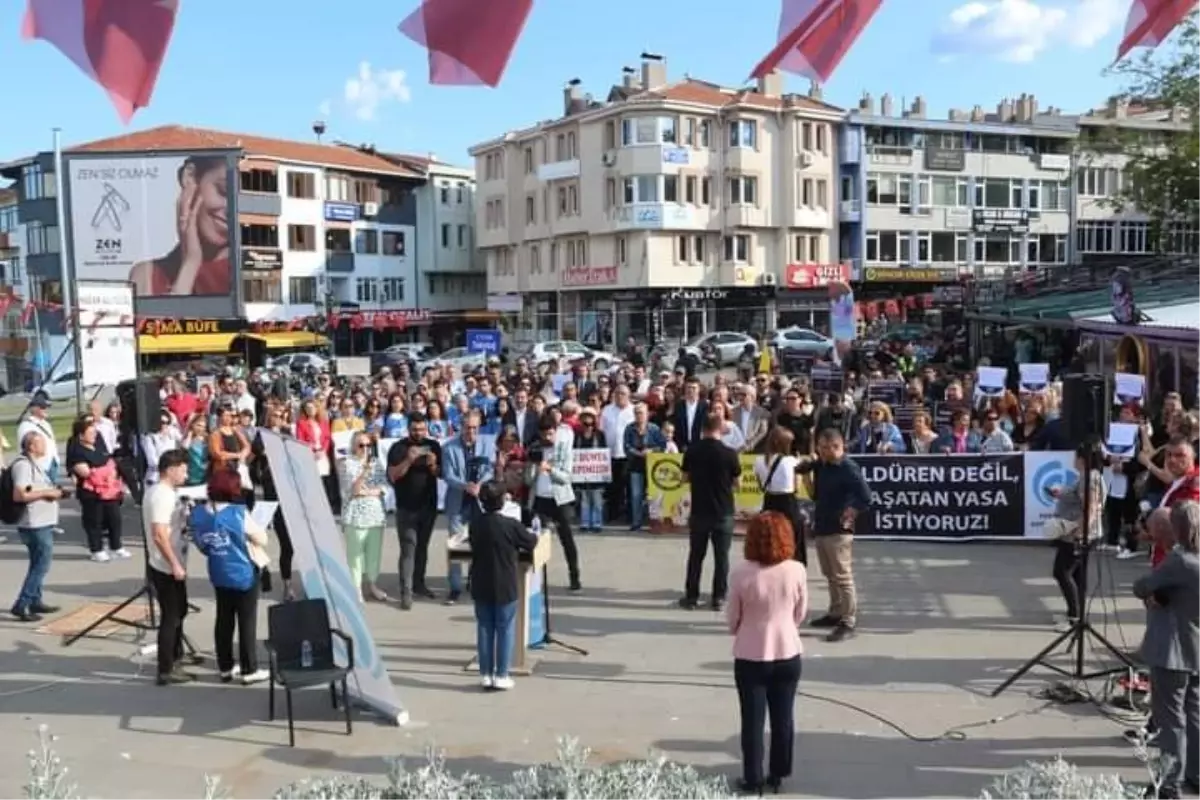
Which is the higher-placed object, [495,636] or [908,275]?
[908,275]

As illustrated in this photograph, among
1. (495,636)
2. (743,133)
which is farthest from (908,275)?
(495,636)

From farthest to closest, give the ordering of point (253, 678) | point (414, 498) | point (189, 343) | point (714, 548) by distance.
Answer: point (189, 343), point (414, 498), point (714, 548), point (253, 678)

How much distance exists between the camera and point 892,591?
36.4 feet

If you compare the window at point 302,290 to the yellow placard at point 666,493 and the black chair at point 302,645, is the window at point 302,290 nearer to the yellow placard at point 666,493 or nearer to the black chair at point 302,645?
the yellow placard at point 666,493

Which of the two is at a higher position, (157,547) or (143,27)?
(143,27)

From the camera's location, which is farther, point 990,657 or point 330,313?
point 330,313

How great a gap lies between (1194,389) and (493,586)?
13551mm

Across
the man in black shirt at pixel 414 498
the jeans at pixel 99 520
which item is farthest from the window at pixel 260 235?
the man in black shirt at pixel 414 498

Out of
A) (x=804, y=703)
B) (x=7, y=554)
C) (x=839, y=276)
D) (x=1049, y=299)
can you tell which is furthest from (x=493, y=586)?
(x=839, y=276)

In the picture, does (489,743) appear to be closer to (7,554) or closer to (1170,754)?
(1170,754)

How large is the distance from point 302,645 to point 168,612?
156cm

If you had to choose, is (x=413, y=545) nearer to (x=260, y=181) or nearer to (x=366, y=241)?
(x=260, y=181)

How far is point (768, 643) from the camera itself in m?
6.16

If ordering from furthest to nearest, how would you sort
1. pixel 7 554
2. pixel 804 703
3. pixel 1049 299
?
1. pixel 1049 299
2. pixel 7 554
3. pixel 804 703
